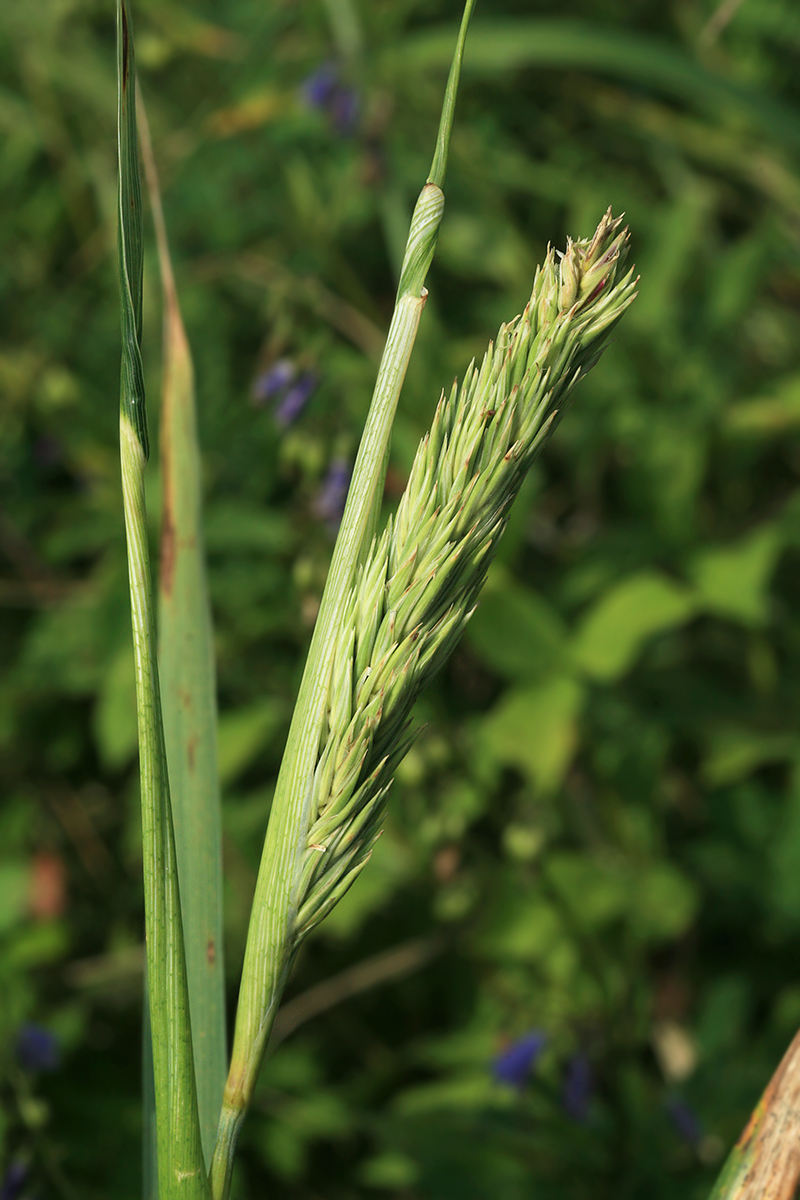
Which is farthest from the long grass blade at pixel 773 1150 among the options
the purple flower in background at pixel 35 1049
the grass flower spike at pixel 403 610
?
the purple flower in background at pixel 35 1049

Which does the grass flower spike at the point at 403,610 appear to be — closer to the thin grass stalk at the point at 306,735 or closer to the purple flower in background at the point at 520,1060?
the thin grass stalk at the point at 306,735

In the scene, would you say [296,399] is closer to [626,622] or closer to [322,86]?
[626,622]

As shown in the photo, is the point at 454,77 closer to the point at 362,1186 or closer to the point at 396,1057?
the point at 396,1057

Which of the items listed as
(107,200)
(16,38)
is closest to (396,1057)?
(107,200)

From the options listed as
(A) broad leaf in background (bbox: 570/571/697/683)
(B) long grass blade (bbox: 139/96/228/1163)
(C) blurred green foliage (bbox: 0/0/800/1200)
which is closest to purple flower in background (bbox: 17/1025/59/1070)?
(C) blurred green foliage (bbox: 0/0/800/1200)

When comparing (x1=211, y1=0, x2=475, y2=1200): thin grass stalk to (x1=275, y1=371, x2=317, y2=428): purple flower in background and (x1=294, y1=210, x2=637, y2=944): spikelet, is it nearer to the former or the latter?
(x1=294, y1=210, x2=637, y2=944): spikelet

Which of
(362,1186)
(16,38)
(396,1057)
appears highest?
(16,38)
